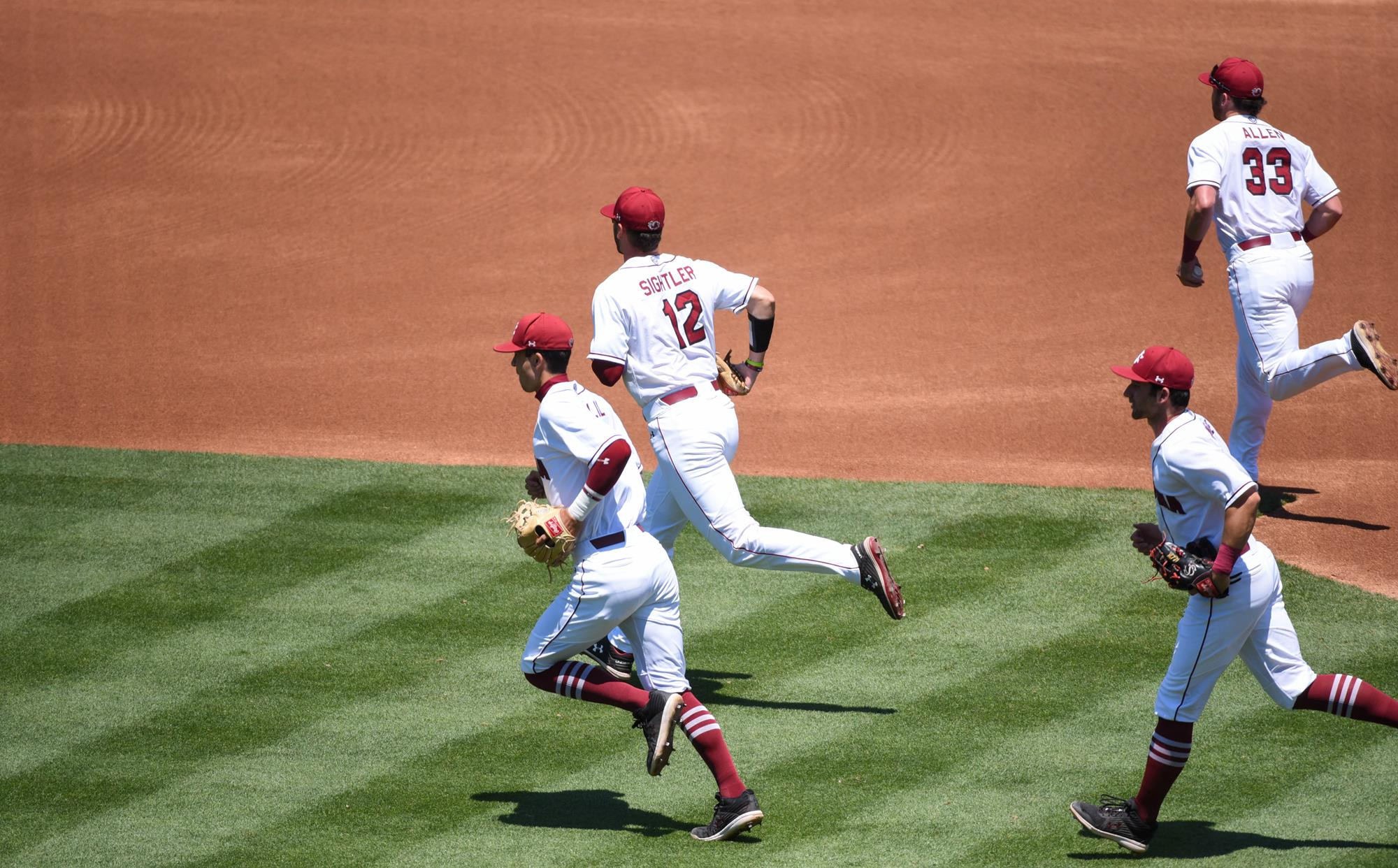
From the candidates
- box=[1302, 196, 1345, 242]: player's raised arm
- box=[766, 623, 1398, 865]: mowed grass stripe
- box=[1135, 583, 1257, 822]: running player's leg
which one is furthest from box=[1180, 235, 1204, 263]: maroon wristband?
box=[1135, 583, 1257, 822]: running player's leg

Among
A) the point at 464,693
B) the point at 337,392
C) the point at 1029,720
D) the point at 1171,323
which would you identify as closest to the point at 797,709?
the point at 1029,720

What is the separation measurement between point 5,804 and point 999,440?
620cm

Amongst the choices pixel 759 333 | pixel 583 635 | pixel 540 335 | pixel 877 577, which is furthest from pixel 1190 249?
pixel 583 635

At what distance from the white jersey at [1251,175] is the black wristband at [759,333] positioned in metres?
2.49

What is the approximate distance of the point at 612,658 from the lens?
6.82 m

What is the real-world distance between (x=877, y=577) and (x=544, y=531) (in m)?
1.56

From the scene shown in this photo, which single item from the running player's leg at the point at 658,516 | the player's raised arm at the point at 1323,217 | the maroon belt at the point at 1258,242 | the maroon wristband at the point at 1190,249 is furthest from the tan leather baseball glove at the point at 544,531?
the player's raised arm at the point at 1323,217

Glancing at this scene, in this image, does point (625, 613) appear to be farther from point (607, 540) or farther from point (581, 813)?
point (581, 813)

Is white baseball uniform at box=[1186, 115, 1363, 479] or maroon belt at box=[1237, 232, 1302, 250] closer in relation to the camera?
white baseball uniform at box=[1186, 115, 1363, 479]

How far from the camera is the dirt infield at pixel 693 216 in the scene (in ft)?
33.7

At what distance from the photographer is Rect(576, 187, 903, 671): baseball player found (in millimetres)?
6426

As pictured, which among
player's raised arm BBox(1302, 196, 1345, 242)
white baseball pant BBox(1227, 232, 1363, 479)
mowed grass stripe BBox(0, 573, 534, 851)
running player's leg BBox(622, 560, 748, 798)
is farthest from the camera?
player's raised arm BBox(1302, 196, 1345, 242)

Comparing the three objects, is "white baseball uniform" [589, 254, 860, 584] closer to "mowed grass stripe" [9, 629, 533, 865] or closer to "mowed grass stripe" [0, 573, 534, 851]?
"mowed grass stripe" [9, 629, 533, 865]

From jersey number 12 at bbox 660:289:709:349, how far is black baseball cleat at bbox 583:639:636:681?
4.40 ft
